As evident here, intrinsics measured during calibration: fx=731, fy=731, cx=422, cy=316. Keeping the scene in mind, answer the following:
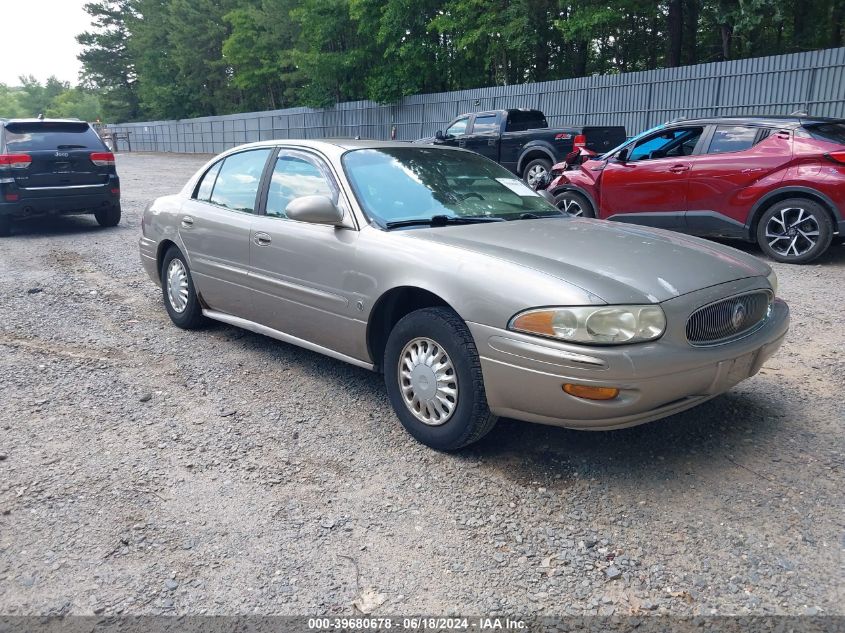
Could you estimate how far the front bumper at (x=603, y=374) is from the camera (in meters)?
3.09

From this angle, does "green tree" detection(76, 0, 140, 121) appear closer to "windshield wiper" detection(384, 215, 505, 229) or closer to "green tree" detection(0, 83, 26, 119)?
"windshield wiper" detection(384, 215, 505, 229)

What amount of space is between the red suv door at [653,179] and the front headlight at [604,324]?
619 centimetres

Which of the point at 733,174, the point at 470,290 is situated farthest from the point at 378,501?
the point at 733,174

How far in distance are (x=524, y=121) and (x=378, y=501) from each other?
15.0 m

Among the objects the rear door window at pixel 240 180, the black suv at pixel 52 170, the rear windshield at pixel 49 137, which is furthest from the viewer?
the rear windshield at pixel 49 137

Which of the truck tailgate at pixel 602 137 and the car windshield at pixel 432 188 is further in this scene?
the truck tailgate at pixel 602 137

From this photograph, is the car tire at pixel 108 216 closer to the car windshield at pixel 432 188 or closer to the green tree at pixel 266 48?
the car windshield at pixel 432 188

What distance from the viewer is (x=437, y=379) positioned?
Result: 362cm

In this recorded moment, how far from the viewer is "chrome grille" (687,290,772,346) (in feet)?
10.9

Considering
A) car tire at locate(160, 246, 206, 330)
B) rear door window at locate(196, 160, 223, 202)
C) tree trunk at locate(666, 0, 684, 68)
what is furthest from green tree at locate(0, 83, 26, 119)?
rear door window at locate(196, 160, 223, 202)

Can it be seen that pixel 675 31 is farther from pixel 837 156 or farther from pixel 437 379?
pixel 437 379

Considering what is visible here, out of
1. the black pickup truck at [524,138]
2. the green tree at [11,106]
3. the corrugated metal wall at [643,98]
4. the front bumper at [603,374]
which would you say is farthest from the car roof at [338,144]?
the green tree at [11,106]

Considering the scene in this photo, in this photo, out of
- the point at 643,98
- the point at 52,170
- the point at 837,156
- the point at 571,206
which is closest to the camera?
the point at 837,156

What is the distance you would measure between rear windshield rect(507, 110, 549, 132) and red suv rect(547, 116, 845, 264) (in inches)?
286
